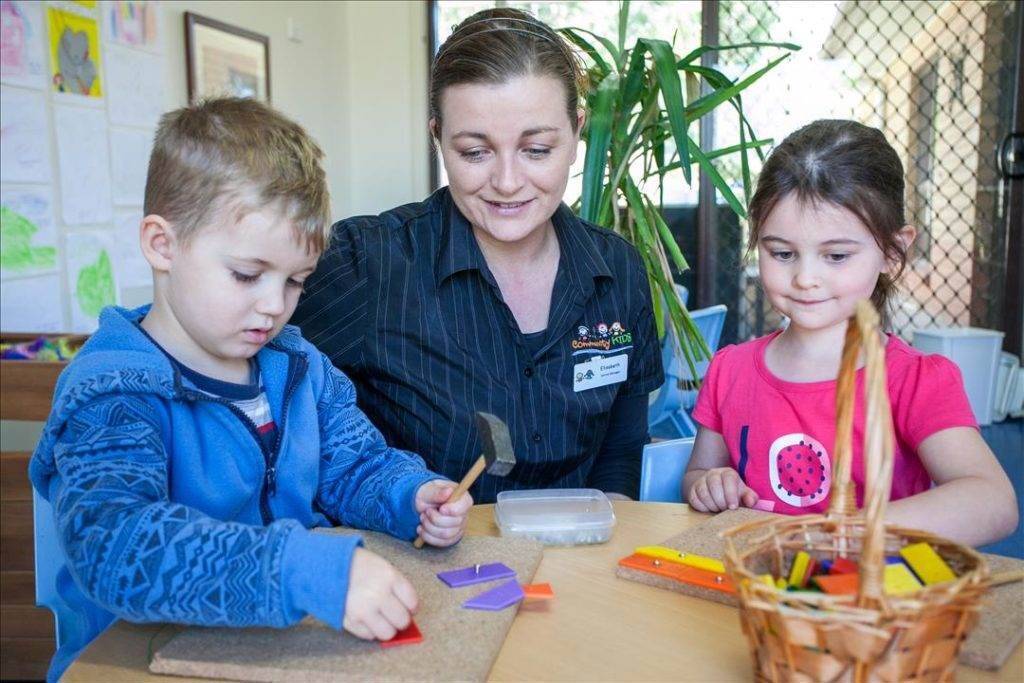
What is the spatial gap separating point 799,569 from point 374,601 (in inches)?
14.3

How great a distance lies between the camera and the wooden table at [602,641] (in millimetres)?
786

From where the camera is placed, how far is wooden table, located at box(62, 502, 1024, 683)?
0.79m

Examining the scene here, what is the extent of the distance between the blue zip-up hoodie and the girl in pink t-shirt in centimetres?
49

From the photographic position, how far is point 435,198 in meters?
1.63

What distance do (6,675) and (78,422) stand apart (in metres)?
1.59

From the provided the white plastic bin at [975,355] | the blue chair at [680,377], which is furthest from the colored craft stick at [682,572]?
the white plastic bin at [975,355]

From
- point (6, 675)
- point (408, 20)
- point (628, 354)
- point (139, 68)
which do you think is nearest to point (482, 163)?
point (628, 354)

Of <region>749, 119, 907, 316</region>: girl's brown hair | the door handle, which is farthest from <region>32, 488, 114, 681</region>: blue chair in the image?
the door handle

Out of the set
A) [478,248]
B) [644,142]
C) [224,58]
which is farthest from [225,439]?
[224,58]

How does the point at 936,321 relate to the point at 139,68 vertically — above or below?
below

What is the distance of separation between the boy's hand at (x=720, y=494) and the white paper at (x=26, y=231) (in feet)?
6.66

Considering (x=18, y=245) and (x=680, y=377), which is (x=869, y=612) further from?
(x=18, y=245)

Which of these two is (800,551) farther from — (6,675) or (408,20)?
(408,20)

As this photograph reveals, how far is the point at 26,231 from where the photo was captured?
249cm
